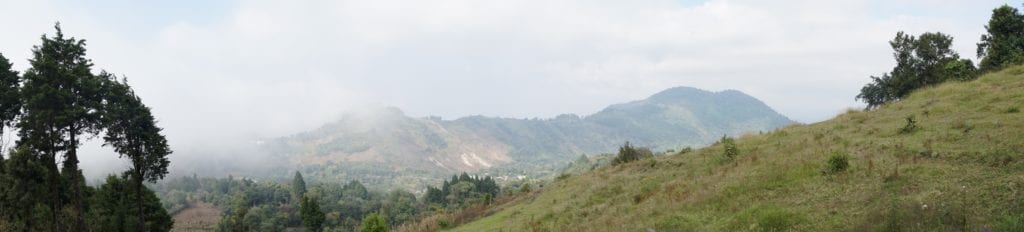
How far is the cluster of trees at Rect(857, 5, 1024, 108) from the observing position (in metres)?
42.4

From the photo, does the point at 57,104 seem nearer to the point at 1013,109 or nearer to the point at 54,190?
the point at 54,190

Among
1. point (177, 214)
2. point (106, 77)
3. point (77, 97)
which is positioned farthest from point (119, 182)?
point (177, 214)

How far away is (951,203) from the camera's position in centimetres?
1165

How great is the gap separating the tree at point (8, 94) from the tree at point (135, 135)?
20.3ft

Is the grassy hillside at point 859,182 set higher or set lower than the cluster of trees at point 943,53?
lower

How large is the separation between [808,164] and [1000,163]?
16.0 feet

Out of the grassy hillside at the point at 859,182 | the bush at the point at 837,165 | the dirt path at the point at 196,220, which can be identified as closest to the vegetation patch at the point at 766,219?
the grassy hillside at the point at 859,182

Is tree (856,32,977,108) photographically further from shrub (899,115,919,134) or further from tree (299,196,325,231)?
tree (299,196,325,231)

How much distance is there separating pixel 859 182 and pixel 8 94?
39.1 meters

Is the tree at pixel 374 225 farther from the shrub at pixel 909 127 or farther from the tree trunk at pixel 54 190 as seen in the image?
the shrub at pixel 909 127

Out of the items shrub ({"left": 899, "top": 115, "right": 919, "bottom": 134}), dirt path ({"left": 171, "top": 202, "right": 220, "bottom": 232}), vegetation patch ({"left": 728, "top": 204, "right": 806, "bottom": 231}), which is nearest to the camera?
vegetation patch ({"left": 728, "top": 204, "right": 806, "bottom": 231})

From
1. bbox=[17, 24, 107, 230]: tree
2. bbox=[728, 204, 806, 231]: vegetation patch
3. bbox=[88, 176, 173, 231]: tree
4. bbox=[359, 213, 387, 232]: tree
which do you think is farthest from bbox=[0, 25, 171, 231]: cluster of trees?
bbox=[728, 204, 806, 231]: vegetation patch

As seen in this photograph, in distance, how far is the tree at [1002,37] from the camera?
Answer: 4194 centimetres

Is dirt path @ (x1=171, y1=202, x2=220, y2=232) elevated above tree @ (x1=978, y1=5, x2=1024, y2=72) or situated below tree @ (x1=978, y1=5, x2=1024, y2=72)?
below
